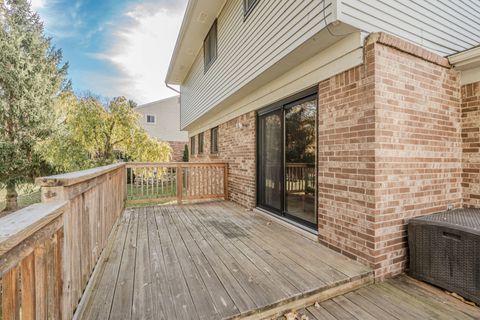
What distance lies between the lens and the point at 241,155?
5.80 metres

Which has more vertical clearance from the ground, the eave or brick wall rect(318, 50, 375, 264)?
the eave

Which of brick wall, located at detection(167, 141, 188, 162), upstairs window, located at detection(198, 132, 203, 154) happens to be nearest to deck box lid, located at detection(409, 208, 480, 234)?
upstairs window, located at detection(198, 132, 203, 154)

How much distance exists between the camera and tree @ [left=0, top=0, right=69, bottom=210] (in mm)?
10422

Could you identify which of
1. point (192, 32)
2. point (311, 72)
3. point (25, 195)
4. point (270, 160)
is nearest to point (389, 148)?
point (311, 72)

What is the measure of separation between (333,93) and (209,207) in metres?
3.77

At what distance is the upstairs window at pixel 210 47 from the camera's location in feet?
22.0

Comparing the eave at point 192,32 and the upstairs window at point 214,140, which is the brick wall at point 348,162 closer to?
the eave at point 192,32

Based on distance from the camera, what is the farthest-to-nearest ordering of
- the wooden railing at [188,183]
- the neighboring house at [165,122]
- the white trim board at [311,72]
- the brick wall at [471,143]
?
the neighboring house at [165,122], the wooden railing at [188,183], the brick wall at [471,143], the white trim board at [311,72]

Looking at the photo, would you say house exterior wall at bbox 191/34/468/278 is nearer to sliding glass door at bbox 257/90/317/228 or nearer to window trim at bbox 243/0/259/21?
sliding glass door at bbox 257/90/317/228

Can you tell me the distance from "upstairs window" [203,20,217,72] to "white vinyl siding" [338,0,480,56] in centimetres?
467

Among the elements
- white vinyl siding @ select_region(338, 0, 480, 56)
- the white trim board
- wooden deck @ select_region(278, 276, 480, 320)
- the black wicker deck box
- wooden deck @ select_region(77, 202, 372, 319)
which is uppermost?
white vinyl siding @ select_region(338, 0, 480, 56)

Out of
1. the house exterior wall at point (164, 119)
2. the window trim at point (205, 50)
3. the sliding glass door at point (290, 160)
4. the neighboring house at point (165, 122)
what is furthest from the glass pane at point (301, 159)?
the house exterior wall at point (164, 119)

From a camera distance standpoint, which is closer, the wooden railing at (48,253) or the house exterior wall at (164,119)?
the wooden railing at (48,253)

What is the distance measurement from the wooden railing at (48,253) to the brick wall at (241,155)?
3.52 m
